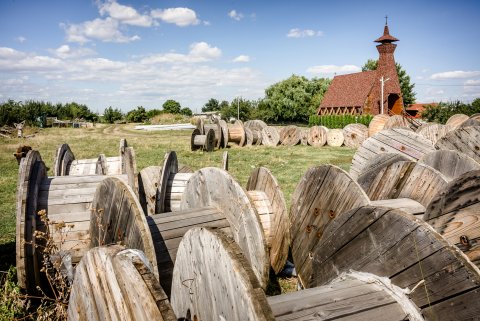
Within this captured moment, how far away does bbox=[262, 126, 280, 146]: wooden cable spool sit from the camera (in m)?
18.9

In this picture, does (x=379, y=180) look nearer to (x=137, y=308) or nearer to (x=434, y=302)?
(x=434, y=302)

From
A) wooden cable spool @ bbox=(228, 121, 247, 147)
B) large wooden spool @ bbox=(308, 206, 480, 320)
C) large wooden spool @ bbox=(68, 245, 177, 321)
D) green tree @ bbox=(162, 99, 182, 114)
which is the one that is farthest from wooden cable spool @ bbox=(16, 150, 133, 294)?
green tree @ bbox=(162, 99, 182, 114)

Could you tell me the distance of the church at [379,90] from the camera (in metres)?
33.6

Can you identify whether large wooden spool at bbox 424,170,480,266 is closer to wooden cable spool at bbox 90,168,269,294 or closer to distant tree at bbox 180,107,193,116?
wooden cable spool at bbox 90,168,269,294

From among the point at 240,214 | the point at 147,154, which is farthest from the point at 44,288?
the point at 147,154

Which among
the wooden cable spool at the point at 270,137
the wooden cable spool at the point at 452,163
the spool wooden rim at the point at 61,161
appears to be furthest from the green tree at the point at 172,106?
the wooden cable spool at the point at 452,163

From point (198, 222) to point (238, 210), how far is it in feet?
1.32

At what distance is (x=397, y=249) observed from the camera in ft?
6.14

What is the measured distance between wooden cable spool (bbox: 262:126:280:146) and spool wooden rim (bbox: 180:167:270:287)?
15.5 m

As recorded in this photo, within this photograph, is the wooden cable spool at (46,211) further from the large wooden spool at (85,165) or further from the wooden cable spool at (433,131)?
the wooden cable spool at (433,131)

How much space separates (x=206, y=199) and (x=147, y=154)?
11.7 metres

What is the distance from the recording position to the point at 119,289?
4.03ft

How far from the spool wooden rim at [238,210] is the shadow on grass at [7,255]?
8.95ft

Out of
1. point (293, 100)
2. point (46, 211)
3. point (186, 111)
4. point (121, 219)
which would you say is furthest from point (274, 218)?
point (186, 111)
